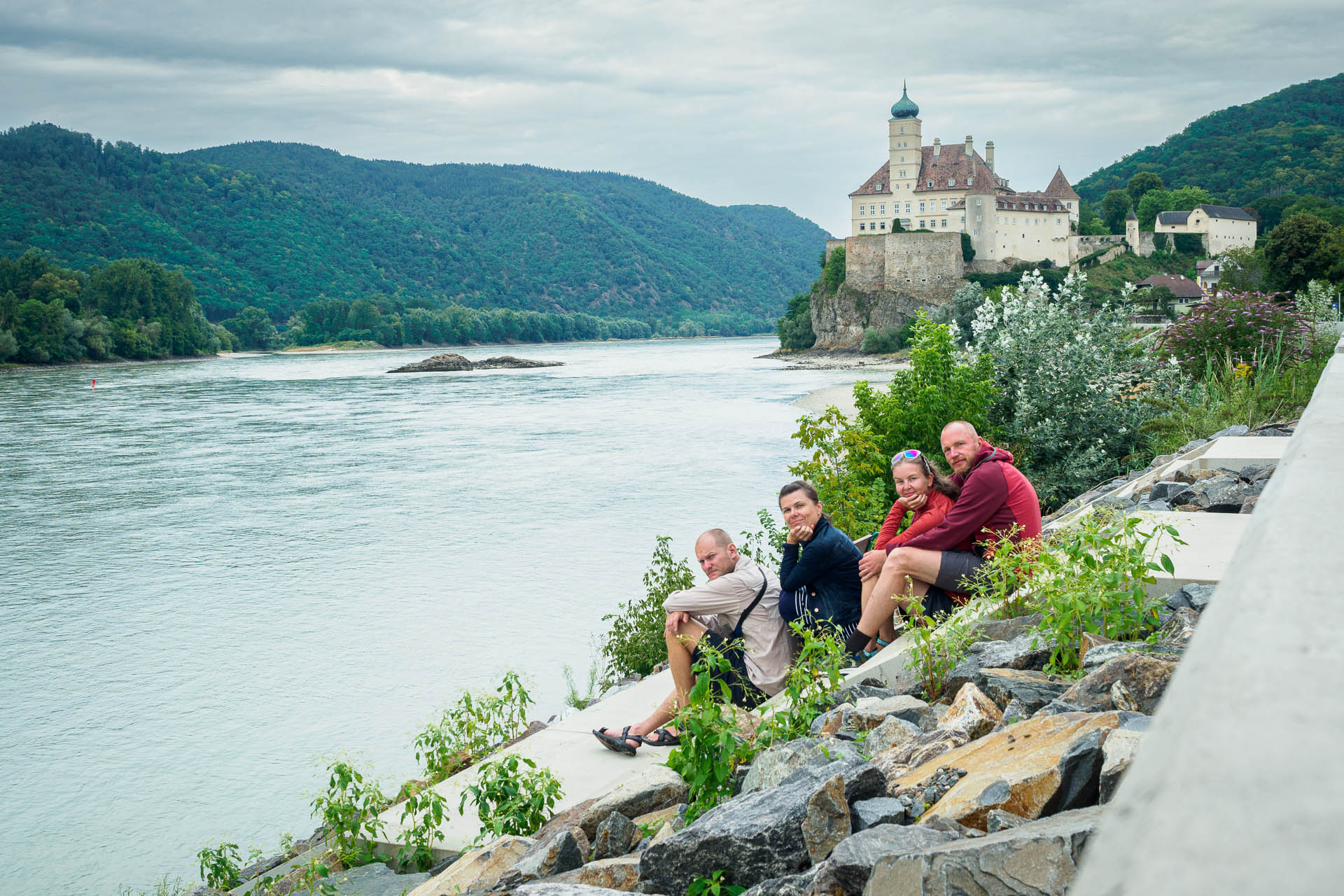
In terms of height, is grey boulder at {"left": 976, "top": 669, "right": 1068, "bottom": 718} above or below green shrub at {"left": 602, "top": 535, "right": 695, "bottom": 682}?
above

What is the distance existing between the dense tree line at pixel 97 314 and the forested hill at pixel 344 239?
2905 cm

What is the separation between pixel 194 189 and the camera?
150625 millimetres

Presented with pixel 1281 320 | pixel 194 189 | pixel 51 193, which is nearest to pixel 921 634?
pixel 1281 320

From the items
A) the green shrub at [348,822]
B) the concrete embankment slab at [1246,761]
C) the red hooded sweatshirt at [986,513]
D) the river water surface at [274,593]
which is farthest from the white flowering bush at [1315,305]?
the concrete embankment slab at [1246,761]

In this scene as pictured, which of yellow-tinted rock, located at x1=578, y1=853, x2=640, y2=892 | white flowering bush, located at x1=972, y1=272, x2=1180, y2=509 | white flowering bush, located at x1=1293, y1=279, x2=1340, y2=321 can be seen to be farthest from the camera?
white flowering bush, located at x1=1293, y1=279, x2=1340, y2=321

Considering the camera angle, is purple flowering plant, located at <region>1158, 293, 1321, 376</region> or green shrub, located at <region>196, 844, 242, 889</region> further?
purple flowering plant, located at <region>1158, 293, 1321, 376</region>

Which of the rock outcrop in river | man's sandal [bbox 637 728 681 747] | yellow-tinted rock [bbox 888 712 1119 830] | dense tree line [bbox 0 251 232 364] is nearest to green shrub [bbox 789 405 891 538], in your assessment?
man's sandal [bbox 637 728 681 747]

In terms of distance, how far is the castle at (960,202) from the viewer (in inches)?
3354

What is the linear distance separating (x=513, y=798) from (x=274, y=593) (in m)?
8.19

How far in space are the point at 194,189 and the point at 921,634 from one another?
164 m

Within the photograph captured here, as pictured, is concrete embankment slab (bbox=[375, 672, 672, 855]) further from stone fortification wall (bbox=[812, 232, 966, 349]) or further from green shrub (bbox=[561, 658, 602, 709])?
stone fortification wall (bbox=[812, 232, 966, 349])

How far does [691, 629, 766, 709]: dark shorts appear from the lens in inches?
227

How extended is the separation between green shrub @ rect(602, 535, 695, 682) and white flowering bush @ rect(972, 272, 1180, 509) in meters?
4.28

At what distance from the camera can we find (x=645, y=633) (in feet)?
29.6
